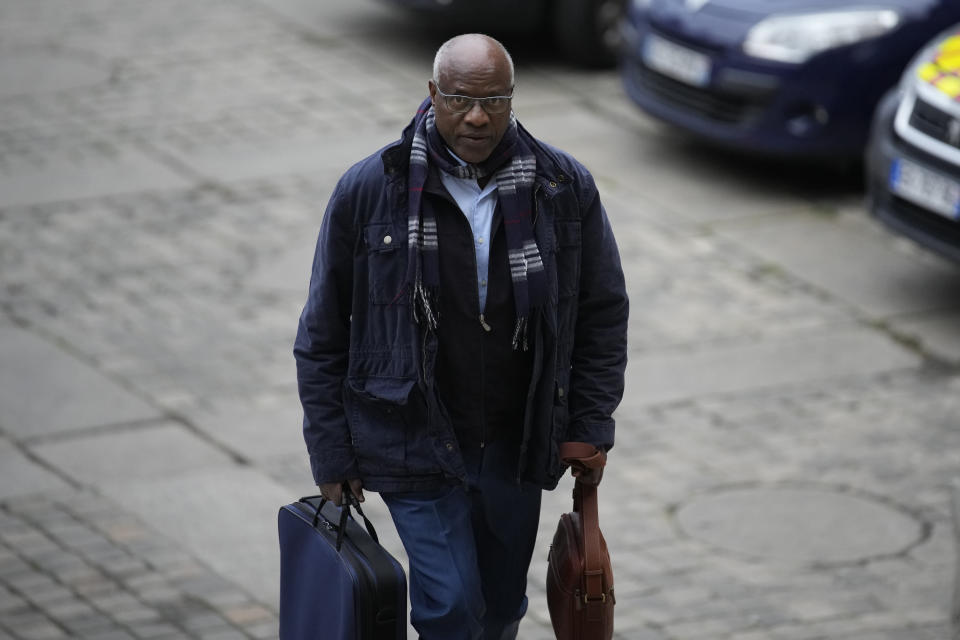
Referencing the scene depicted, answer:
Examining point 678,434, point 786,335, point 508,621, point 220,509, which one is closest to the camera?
point 508,621

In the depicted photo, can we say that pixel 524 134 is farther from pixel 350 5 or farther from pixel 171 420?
pixel 350 5

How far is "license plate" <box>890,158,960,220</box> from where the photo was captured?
8047 millimetres

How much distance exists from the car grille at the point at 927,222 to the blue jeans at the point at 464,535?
446 centimetres

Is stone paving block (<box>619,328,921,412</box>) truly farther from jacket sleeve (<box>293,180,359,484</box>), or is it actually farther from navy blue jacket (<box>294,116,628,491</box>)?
jacket sleeve (<box>293,180,359,484</box>)

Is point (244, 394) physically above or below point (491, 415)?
below

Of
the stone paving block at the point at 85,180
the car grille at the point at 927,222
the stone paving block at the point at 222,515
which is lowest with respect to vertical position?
the stone paving block at the point at 85,180

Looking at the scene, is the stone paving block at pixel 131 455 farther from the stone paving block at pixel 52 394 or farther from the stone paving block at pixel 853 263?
the stone paving block at pixel 853 263

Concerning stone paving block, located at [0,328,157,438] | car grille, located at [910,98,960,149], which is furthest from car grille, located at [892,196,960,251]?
stone paving block, located at [0,328,157,438]

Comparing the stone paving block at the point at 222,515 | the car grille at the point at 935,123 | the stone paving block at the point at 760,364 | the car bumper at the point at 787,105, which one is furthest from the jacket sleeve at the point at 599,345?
the car bumper at the point at 787,105

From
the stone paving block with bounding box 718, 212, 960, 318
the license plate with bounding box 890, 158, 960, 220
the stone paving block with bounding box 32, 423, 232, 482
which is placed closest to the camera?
the stone paving block with bounding box 32, 423, 232, 482

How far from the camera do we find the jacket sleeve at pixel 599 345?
4113 mm

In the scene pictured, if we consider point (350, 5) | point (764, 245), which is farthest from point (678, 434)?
point (350, 5)

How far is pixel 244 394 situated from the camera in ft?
23.7

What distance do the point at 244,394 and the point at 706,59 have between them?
406 centimetres
